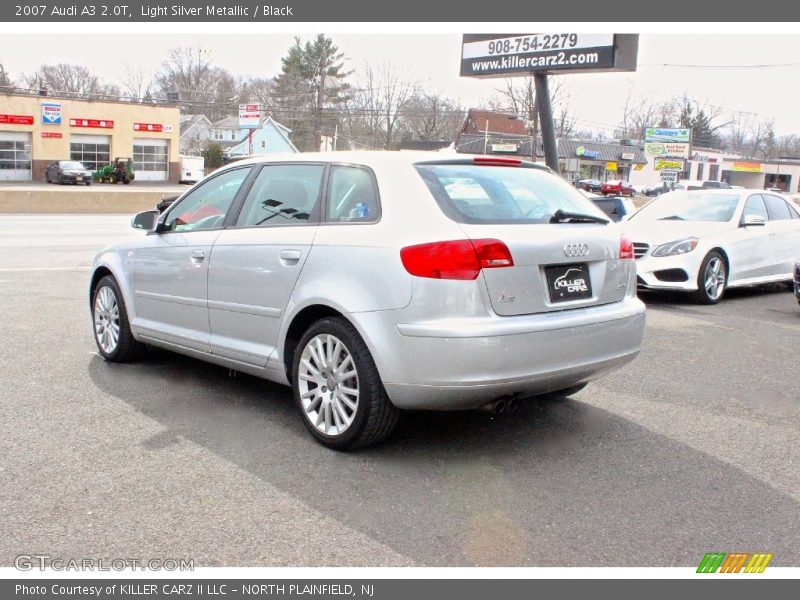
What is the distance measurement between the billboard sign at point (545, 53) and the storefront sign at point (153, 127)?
4298cm

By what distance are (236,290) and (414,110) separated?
6431 cm

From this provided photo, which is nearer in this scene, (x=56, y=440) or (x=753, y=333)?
(x=56, y=440)

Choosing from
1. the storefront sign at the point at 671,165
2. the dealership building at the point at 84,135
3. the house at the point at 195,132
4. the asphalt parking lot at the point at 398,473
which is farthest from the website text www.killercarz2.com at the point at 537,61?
the house at the point at 195,132

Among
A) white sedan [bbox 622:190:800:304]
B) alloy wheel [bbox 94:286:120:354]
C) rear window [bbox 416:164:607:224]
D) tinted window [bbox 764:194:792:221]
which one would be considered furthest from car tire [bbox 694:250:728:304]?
alloy wheel [bbox 94:286:120:354]

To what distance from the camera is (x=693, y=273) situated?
1020 cm

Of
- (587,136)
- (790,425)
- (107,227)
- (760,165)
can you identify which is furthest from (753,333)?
(760,165)

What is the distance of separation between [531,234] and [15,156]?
191 feet

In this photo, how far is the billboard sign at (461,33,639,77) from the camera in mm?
19547

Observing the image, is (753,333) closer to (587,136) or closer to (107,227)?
(107,227)

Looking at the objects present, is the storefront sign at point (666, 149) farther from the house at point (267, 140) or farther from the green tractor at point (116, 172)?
the green tractor at point (116, 172)

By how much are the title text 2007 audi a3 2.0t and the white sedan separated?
547 centimetres

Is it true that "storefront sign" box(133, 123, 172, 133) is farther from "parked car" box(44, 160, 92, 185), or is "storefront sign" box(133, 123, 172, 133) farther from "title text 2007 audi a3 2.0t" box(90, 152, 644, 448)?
"title text 2007 audi a3 2.0t" box(90, 152, 644, 448)

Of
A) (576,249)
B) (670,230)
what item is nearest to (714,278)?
(670,230)

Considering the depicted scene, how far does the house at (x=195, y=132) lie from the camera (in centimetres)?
9606
